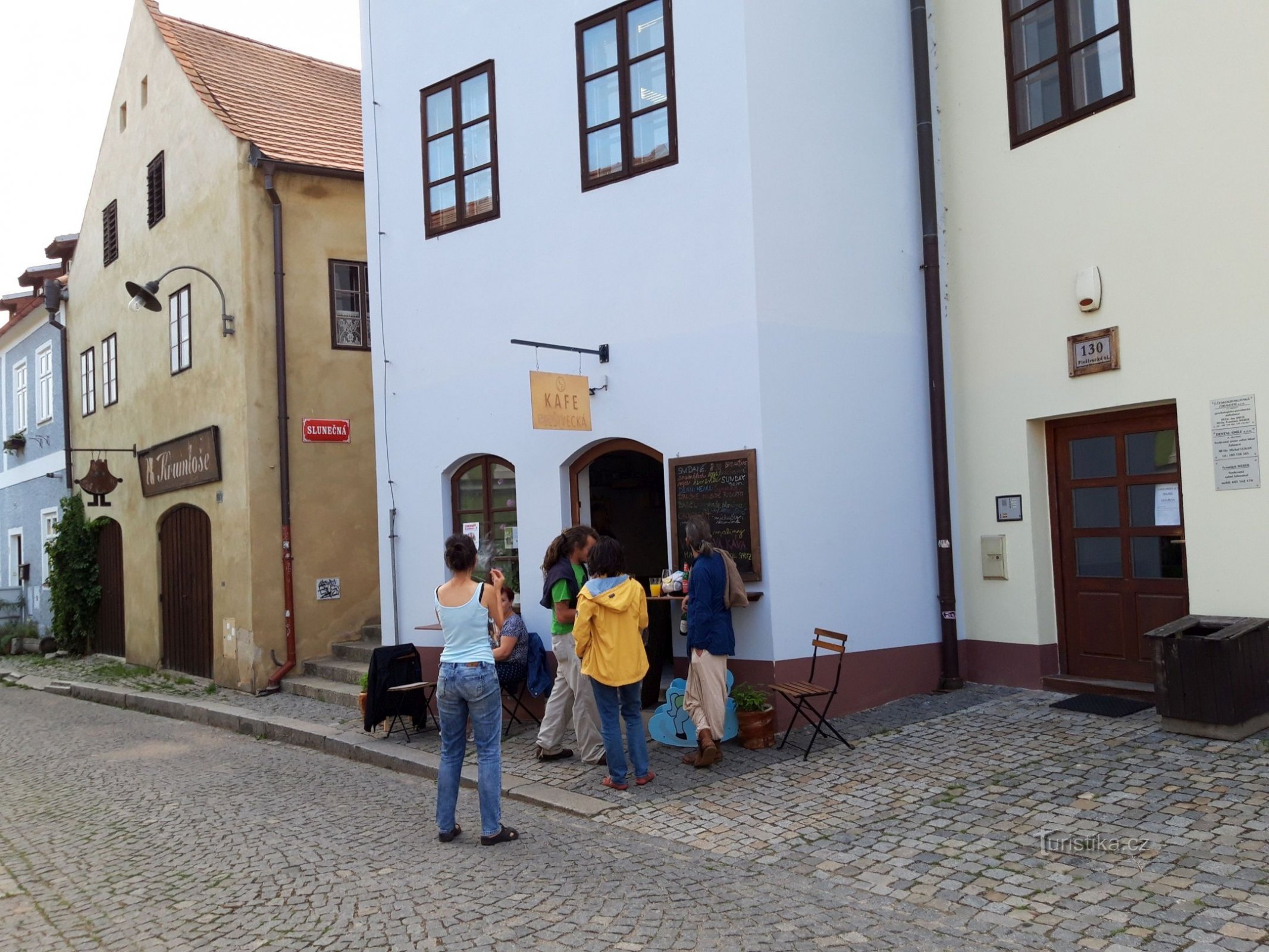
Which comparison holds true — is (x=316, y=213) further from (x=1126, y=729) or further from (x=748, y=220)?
(x=1126, y=729)

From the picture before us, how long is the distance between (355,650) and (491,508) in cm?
363

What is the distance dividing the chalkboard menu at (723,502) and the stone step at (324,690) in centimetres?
441

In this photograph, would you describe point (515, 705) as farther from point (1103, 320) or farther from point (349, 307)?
point (349, 307)

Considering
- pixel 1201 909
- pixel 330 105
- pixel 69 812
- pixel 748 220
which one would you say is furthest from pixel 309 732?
pixel 330 105

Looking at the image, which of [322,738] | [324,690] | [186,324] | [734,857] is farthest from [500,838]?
[186,324]

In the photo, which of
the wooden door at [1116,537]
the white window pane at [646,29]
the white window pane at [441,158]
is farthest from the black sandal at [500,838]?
the white window pane at [441,158]

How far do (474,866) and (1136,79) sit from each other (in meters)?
7.20

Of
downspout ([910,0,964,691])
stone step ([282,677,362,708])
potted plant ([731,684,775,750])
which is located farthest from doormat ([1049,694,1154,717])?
stone step ([282,677,362,708])

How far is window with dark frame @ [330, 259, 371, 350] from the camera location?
45.4 ft

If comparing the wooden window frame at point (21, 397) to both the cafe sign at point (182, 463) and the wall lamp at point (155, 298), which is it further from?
the wall lamp at point (155, 298)

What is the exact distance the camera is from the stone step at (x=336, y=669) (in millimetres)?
12133

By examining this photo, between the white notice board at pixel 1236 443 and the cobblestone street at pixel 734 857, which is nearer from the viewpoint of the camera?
Result: the cobblestone street at pixel 734 857

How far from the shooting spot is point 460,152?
1048 cm

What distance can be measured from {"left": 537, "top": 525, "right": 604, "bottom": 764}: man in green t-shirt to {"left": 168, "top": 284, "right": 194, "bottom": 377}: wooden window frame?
8.42 m
